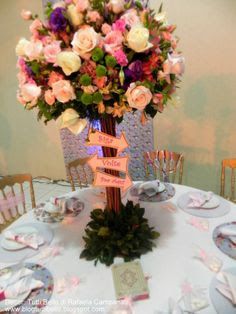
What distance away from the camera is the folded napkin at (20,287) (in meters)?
0.93

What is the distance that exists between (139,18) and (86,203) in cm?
99

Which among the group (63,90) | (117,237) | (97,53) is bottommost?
(117,237)

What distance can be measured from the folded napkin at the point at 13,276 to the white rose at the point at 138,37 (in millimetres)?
911

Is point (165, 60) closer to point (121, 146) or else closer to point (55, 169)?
point (121, 146)

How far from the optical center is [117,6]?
0.90m

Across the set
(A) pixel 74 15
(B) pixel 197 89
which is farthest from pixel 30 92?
(B) pixel 197 89

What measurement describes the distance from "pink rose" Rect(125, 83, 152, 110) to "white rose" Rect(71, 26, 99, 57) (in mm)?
178

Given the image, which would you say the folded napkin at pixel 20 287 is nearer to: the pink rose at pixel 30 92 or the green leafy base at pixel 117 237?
the green leafy base at pixel 117 237

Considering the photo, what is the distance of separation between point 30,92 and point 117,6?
0.42 metres

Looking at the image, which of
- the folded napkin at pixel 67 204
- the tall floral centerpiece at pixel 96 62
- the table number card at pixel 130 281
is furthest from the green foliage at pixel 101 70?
the folded napkin at pixel 67 204

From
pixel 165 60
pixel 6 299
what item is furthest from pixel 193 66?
pixel 6 299

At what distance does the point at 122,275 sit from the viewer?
3.26ft

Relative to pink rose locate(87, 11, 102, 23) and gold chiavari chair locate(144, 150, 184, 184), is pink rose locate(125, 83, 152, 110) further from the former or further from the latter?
gold chiavari chair locate(144, 150, 184, 184)

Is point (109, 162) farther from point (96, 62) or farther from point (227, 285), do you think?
point (227, 285)
